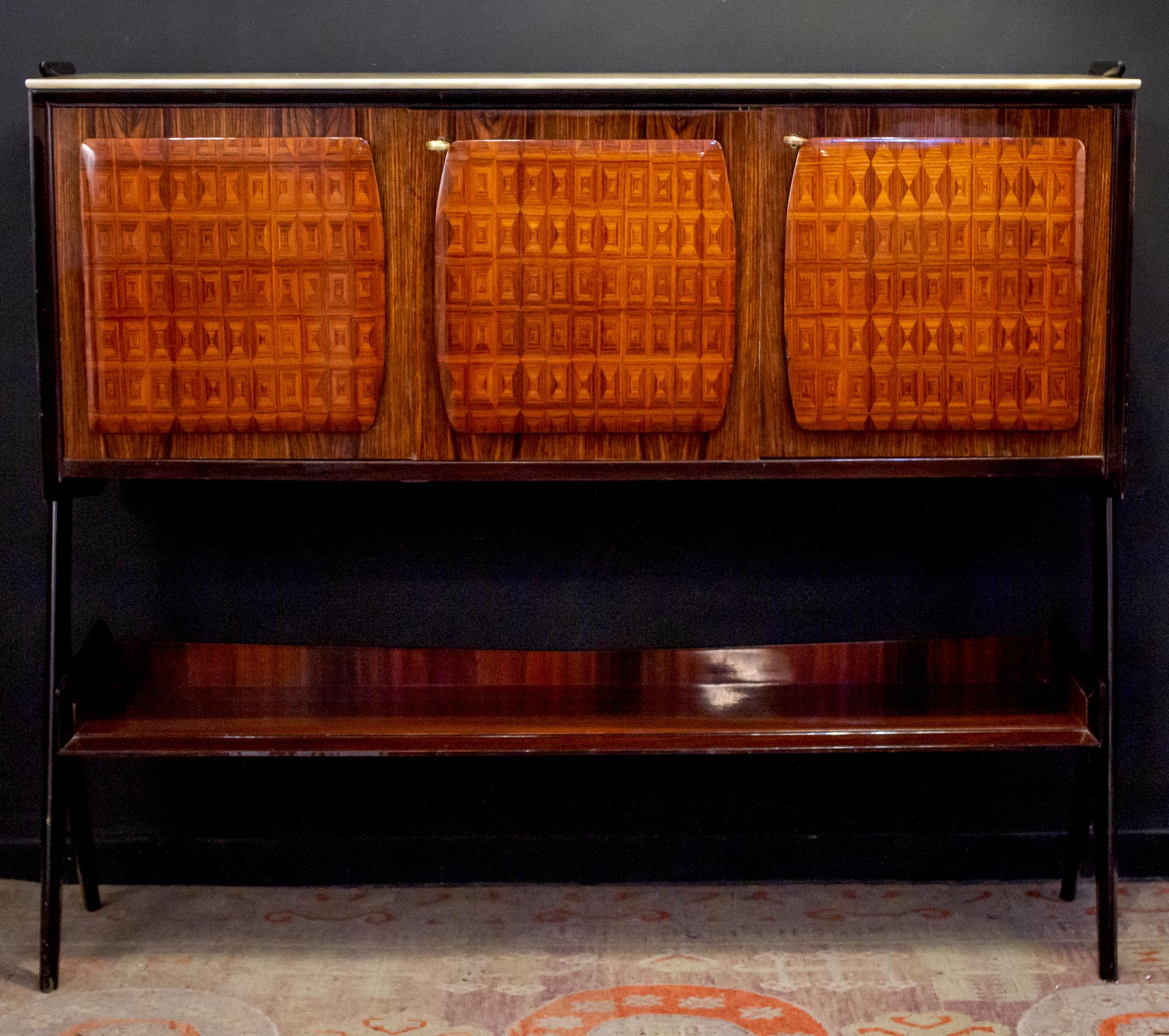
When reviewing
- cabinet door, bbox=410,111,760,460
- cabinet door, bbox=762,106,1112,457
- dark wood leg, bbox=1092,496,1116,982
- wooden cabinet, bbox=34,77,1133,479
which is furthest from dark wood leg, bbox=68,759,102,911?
dark wood leg, bbox=1092,496,1116,982

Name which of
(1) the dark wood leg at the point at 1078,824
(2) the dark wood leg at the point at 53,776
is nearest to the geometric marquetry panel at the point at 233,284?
(2) the dark wood leg at the point at 53,776

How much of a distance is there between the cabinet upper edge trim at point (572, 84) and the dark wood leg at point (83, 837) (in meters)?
1.27

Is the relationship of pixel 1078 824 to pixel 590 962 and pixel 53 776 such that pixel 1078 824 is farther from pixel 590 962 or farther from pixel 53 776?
pixel 53 776

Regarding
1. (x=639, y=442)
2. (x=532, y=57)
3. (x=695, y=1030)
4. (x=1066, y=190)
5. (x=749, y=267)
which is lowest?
(x=695, y=1030)

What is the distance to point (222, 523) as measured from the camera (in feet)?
8.10

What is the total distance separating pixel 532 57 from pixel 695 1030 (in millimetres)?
1846

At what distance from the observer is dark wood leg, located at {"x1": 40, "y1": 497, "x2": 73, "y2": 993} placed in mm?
2068

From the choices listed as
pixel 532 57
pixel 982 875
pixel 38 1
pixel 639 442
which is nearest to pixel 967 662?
pixel 982 875

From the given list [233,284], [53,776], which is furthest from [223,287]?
[53,776]

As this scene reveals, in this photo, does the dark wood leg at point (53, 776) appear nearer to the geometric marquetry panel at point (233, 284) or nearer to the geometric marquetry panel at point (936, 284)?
the geometric marquetry panel at point (233, 284)

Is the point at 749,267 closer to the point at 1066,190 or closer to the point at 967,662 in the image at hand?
the point at 1066,190

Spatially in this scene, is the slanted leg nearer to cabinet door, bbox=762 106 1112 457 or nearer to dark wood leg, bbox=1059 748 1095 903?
cabinet door, bbox=762 106 1112 457

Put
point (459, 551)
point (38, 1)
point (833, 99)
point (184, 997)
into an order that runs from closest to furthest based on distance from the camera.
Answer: point (833, 99)
point (184, 997)
point (38, 1)
point (459, 551)

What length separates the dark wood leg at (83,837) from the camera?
2.34 metres
